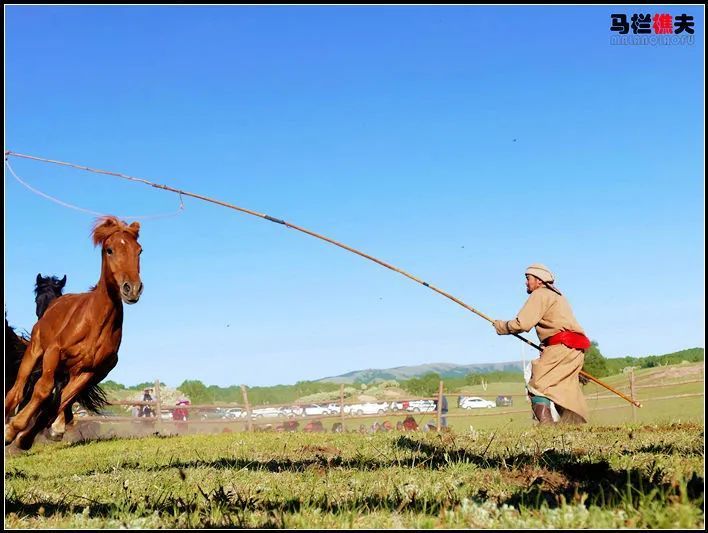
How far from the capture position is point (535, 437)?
23.6 ft

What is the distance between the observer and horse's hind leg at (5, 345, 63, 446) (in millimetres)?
6660

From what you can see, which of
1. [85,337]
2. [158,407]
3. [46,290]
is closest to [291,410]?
[158,407]

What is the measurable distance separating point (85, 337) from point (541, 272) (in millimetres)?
5263

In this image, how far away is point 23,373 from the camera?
7203mm

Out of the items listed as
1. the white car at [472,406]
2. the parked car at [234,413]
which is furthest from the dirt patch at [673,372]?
the parked car at [234,413]

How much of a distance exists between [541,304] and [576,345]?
0.70 metres

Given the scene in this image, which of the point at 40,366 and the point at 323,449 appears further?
the point at 40,366

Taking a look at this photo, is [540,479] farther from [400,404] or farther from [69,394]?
[400,404]

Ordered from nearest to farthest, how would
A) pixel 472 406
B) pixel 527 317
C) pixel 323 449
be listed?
1. pixel 323 449
2. pixel 527 317
3. pixel 472 406

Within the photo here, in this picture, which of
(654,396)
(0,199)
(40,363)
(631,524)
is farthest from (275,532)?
(654,396)

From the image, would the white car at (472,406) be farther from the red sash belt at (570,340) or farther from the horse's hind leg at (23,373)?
the horse's hind leg at (23,373)

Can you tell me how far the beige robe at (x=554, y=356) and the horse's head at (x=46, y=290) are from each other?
700 cm

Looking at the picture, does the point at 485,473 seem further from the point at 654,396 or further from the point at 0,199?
the point at 654,396

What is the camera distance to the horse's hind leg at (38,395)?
6660mm
